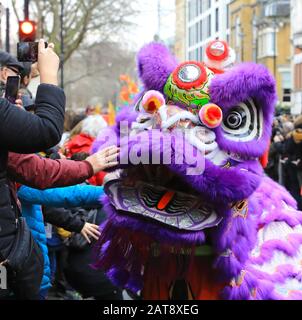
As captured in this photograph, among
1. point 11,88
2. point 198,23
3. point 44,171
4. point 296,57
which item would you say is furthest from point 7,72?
point 296,57

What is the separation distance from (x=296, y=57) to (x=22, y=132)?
125 feet

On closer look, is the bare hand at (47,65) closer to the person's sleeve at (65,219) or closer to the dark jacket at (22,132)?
the dark jacket at (22,132)

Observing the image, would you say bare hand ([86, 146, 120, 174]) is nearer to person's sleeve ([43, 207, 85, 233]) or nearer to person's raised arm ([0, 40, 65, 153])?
person's raised arm ([0, 40, 65, 153])

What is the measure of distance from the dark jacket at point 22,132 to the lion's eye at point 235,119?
0.85 m

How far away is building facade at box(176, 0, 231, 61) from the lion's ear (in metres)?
0.86

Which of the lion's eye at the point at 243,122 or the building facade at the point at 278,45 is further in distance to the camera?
the building facade at the point at 278,45

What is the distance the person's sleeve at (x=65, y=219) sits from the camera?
409 centimetres

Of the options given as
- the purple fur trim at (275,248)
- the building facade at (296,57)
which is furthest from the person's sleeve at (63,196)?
the building facade at (296,57)

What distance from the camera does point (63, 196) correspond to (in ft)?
11.7

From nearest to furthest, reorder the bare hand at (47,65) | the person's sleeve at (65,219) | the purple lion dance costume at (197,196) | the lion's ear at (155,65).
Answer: the bare hand at (47,65)
the purple lion dance costume at (197,196)
the lion's ear at (155,65)
the person's sleeve at (65,219)

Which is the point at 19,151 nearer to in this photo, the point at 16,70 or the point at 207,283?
the point at 16,70

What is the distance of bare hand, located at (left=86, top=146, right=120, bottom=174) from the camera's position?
300cm
